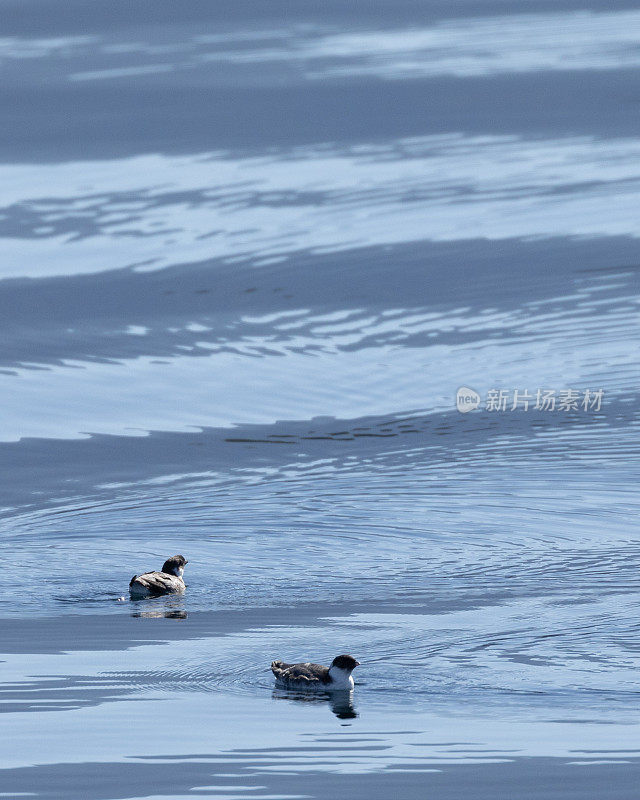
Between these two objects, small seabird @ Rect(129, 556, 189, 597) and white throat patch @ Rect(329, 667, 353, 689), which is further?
small seabird @ Rect(129, 556, 189, 597)

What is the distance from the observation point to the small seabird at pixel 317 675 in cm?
886

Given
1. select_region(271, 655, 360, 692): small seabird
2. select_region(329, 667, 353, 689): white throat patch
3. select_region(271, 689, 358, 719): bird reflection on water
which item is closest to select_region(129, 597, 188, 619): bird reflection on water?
select_region(271, 655, 360, 692): small seabird

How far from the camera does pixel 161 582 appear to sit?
10.7 m

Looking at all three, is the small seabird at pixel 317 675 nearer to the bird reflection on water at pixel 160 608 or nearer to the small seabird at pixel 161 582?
the bird reflection on water at pixel 160 608

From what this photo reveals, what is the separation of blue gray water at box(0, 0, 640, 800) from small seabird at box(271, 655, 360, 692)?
109 millimetres

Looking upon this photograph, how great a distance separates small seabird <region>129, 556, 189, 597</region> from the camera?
10.6 meters

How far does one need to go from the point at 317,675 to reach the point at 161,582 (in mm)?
2089

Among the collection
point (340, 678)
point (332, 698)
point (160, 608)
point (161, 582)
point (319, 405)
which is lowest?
point (332, 698)

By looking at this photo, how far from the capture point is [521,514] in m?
12.2

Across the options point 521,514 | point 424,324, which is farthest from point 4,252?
point 521,514

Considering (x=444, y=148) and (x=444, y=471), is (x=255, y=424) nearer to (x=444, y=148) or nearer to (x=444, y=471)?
(x=444, y=471)

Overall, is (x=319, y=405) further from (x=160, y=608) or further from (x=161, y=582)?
(x=160, y=608)

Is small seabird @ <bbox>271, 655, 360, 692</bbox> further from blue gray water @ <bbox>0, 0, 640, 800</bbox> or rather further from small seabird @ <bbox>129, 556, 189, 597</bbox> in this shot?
small seabird @ <bbox>129, 556, 189, 597</bbox>

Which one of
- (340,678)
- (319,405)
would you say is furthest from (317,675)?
(319,405)
